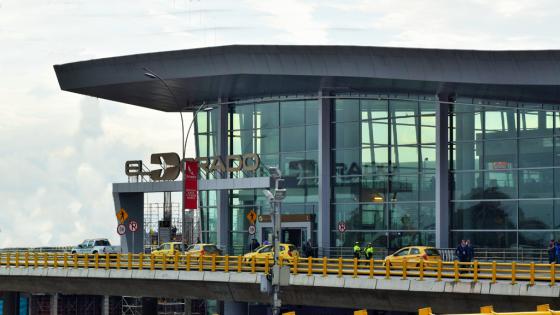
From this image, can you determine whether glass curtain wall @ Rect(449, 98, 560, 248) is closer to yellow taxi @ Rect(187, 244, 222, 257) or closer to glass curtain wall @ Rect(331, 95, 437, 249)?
glass curtain wall @ Rect(331, 95, 437, 249)

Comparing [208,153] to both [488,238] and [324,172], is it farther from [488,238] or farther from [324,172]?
[488,238]

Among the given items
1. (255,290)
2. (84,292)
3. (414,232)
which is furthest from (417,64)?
(84,292)

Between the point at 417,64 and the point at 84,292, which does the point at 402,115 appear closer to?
the point at 417,64

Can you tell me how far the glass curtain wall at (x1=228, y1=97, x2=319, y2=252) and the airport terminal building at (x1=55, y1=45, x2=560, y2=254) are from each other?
9cm

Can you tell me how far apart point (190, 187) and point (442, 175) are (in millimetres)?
14318

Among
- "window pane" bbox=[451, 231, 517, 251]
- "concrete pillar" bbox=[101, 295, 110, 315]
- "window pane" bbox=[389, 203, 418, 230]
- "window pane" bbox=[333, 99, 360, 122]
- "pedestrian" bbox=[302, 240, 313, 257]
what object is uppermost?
"window pane" bbox=[333, 99, 360, 122]

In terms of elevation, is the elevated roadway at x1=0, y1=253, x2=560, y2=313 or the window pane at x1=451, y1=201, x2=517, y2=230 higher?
the window pane at x1=451, y1=201, x2=517, y2=230

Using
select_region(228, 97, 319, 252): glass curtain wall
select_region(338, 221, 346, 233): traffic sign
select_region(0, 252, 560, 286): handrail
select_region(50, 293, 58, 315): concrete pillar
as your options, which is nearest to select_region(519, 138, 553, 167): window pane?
select_region(0, 252, 560, 286): handrail

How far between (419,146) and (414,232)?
4878 millimetres

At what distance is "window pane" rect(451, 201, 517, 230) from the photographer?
212ft

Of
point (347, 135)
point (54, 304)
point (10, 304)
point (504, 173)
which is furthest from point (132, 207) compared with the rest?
point (54, 304)

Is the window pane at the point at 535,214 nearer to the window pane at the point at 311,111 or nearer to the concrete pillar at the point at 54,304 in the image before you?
the window pane at the point at 311,111

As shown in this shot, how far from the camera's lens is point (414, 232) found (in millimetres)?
67875

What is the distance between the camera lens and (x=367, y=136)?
69562 millimetres
